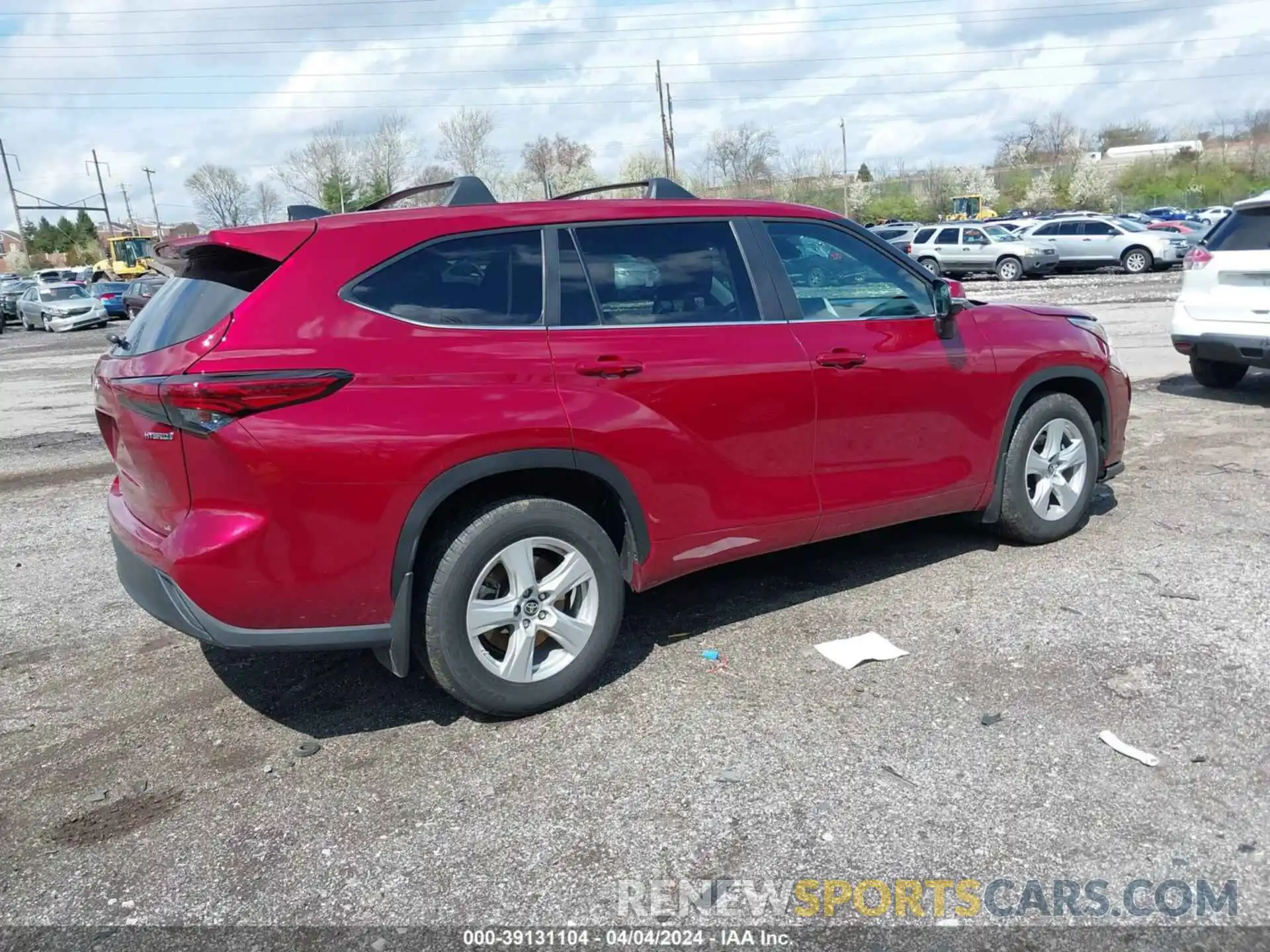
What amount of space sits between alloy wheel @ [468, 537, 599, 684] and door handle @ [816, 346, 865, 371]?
1.37 meters

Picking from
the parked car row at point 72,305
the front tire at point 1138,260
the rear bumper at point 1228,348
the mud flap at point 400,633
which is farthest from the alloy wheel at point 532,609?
the front tire at point 1138,260

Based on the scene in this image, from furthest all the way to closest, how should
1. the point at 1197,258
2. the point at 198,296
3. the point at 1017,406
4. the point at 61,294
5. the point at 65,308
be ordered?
the point at 61,294 < the point at 65,308 < the point at 1197,258 < the point at 1017,406 < the point at 198,296

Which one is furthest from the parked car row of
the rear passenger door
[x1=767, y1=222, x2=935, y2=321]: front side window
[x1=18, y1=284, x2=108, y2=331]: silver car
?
the rear passenger door

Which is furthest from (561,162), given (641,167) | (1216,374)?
(1216,374)

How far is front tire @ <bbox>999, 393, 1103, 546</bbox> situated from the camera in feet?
17.0

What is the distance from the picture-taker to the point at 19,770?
3.58 meters

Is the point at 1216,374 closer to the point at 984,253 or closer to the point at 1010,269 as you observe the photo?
the point at 1010,269

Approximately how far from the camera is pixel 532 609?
3730 millimetres

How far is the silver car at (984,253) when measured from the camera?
29062 mm

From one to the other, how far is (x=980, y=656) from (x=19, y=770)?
11.9 ft

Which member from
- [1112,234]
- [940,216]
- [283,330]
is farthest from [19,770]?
[940,216]

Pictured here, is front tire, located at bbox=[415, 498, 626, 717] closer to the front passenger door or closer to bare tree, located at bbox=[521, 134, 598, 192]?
the front passenger door

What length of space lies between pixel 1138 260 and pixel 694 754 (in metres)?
30.6

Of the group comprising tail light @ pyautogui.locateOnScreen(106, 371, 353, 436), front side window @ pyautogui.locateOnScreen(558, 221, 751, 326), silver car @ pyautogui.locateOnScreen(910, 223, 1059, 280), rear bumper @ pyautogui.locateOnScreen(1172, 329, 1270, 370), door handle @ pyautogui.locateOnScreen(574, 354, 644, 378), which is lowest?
silver car @ pyautogui.locateOnScreen(910, 223, 1059, 280)
